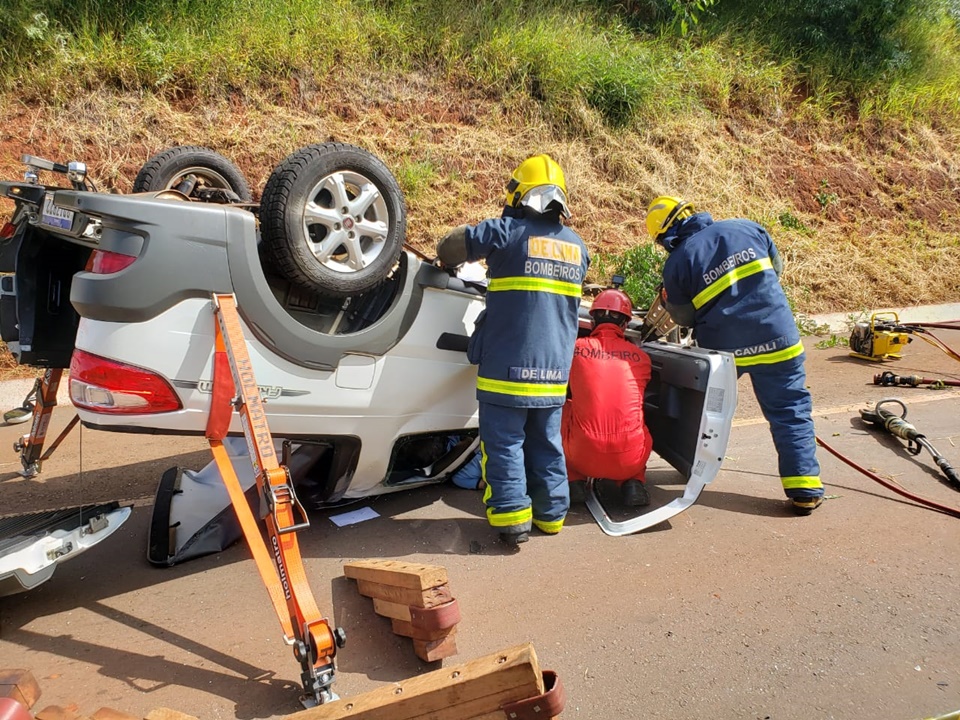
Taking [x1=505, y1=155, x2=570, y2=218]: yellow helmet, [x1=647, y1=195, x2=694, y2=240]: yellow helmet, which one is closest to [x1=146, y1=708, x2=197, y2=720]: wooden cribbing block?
[x1=505, y1=155, x2=570, y2=218]: yellow helmet

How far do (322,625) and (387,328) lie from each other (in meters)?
1.58

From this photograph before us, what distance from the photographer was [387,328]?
3.58 m

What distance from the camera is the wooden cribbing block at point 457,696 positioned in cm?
202

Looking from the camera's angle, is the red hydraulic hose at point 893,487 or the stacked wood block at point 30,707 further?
the red hydraulic hose at point 893,487

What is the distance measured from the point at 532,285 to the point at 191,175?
81.2 inches

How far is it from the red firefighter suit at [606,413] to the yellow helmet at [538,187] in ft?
2.83

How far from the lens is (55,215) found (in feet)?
9.40

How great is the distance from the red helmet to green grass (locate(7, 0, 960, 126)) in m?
7.35

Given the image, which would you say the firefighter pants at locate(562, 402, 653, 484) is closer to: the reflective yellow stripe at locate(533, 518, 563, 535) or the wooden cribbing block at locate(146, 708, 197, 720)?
the reflective yellow stripe at locate(533, 518, 563, 535)

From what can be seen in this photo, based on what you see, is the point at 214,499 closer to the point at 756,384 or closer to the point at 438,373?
the point at 438,373

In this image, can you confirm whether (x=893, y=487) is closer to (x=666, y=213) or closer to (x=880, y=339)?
(x=666, y=213)

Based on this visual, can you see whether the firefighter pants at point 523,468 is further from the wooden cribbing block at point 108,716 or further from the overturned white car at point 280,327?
the wooden cribbing block at point 108,716

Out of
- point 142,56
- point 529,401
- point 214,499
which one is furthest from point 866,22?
point 214,499

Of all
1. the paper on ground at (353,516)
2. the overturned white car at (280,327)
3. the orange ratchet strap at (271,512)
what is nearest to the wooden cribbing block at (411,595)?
the orange ratchet strap at (271,512)
